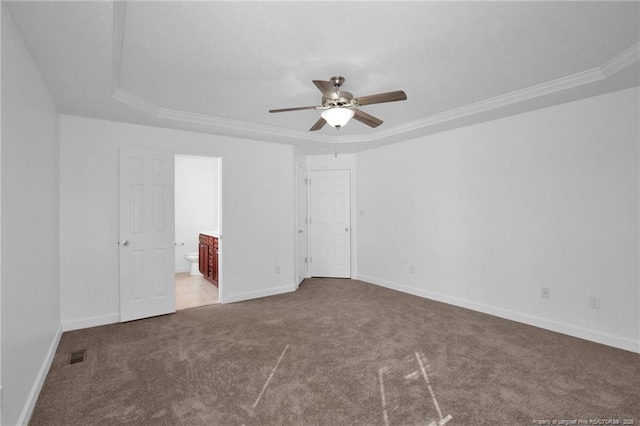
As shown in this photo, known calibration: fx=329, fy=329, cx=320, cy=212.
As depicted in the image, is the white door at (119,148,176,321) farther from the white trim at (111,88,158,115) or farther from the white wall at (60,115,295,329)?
the white trim at (111,88,158,115)

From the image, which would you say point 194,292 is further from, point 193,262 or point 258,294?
point 193,262

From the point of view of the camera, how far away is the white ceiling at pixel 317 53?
1.95 metres

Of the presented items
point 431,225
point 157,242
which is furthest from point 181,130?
point 431,225

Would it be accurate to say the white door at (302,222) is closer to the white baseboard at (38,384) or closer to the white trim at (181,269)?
the white trim at (181,269)

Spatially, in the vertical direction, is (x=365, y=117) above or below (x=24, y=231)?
above

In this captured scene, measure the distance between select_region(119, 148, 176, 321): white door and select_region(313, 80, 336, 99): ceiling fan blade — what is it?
2554mm

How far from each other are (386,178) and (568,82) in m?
2.82

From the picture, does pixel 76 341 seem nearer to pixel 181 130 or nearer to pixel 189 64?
pixel 181 130

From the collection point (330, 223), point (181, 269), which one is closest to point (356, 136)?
point (330, 223)

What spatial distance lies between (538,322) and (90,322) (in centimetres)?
498

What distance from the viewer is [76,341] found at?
326 cm

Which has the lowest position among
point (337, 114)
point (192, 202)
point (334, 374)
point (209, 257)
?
point (334, 374)

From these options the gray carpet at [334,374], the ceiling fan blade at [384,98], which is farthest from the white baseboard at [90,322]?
the ceiling fan blade at [384,98]

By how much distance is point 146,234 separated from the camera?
13.1ft
